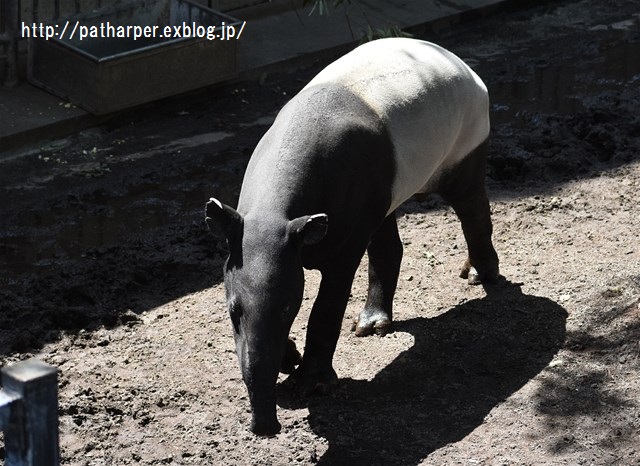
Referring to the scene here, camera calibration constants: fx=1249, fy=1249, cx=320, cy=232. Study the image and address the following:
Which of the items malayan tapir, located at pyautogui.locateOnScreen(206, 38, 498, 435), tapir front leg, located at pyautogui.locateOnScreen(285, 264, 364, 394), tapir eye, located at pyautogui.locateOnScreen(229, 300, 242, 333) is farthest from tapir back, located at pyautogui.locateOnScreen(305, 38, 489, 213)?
tapir eye, located at pyautogui.locateOnScreen(229, 300, 242, 333)

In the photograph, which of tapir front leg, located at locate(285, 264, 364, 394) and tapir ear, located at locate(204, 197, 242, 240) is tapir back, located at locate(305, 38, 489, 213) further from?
tapir ear, located at locate(204, 197, 242, 240)

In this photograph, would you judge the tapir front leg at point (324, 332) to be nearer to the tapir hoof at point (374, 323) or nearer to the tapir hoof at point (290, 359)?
the tapir hoof at point (290, 359)

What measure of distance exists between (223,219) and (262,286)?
1.03 ft

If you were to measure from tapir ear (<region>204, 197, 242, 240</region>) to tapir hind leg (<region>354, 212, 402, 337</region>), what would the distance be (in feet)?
5.03

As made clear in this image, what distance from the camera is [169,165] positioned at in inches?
347

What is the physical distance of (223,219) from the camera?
16.4ft

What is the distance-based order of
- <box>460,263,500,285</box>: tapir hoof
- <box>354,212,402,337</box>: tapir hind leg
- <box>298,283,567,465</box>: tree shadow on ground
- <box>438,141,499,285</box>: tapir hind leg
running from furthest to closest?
<box>460,263,500,285</box>: tapir hoof < <box>438,141,499,285</box>: tapir hind leg < <box>354,212,402,337</box>: tapir hind leg < <box>298,283,567,465</box>: tree shadow on ground

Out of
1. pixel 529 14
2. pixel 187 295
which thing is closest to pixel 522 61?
pixel 529 14

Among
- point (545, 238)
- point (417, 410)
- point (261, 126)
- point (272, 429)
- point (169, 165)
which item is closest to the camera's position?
point (272, 429)

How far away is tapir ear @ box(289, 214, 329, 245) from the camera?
496 cm

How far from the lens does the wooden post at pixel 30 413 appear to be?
9.35 ft

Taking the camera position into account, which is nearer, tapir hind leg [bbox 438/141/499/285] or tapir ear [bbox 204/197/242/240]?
tapir ear [bbox 204/197/242/240]

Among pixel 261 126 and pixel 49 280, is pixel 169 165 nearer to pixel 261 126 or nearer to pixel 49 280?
pixel 261 126

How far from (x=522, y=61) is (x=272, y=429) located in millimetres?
6996
